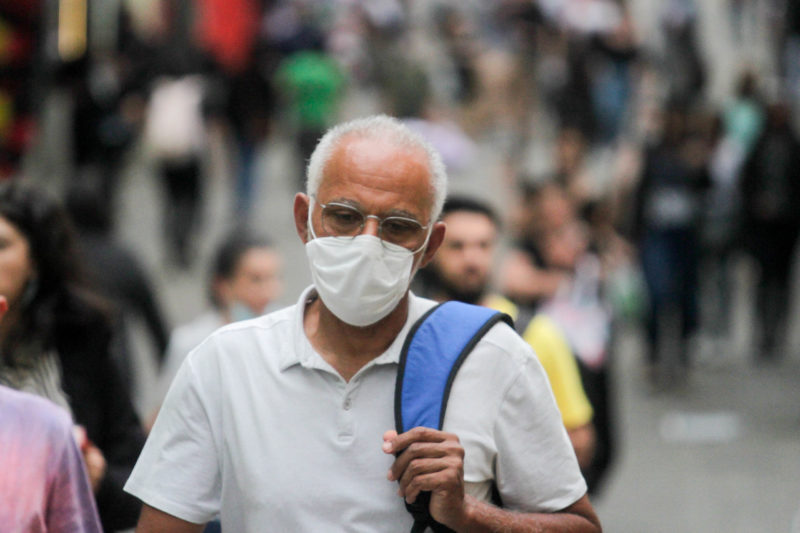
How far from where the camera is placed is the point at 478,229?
4922 millimetres

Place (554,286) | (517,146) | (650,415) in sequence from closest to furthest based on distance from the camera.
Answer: (554,286) → (650,415) → (517,146)

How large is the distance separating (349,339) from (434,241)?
0.88 feet

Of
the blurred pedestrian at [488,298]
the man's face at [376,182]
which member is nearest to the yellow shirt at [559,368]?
the blurred pedestrian at [488,298]

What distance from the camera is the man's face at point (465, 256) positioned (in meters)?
4.85

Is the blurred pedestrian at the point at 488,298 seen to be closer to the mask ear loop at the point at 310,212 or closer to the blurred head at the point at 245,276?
the blurred head at the point at 245,276

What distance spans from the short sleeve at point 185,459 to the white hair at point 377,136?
46cm

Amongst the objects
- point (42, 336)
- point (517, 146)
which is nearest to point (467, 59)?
point (517, 146)

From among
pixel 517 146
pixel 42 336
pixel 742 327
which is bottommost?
pixel 742 327

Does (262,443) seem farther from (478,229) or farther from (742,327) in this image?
(742,327)

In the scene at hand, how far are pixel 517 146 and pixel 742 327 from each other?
500cm

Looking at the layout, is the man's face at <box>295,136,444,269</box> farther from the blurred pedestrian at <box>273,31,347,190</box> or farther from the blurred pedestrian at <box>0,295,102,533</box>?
the blurred pedestrian at <box>273,31,347,190</box>

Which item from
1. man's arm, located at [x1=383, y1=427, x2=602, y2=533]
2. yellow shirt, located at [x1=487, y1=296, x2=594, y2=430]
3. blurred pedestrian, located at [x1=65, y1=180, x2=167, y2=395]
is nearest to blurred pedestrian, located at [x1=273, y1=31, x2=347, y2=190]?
blurred pedestrian, located at [x1=65, y1=180, x2=167, y2=395]

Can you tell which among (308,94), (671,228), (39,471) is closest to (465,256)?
(39,471)

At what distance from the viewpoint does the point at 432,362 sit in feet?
8.59
